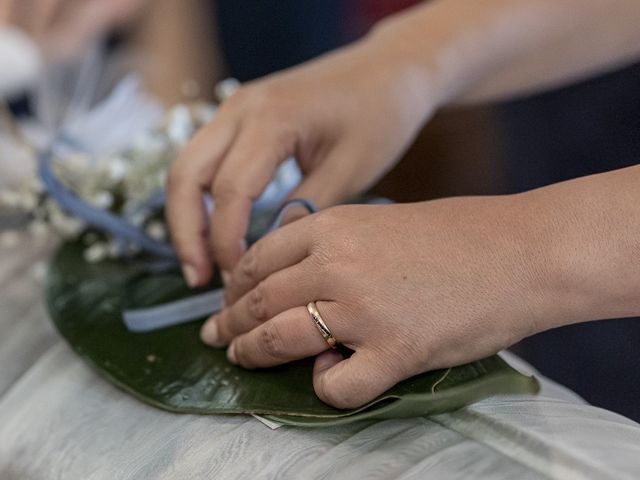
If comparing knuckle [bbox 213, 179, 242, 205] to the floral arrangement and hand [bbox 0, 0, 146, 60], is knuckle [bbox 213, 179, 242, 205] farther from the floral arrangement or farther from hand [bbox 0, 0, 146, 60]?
hand [bbox 0, 0, 146, 60]

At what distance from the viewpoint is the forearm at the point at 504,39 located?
82 cm

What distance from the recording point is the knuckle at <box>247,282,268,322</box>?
1.96 feet

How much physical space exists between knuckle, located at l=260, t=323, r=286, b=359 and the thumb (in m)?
0.04

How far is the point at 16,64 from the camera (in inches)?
40.7

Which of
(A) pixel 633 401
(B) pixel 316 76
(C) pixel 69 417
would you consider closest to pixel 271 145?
(B) pixel 316 76

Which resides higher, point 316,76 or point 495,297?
point 316,76

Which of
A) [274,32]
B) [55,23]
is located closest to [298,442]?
[55,23]

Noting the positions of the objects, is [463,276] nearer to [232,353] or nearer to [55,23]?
[232,353]

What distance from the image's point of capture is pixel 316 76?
0.78 meters

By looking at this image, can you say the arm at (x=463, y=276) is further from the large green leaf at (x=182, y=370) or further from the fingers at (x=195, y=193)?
the fingers at (x=195, y=193)

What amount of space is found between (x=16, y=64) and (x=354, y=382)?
2.38 ft

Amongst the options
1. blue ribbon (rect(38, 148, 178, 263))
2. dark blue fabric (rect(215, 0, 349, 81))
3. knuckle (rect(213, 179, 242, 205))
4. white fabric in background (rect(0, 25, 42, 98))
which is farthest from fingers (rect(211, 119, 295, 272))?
dark blue fabric (rect(215, 0, 349, 81))

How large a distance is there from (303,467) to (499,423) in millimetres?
132

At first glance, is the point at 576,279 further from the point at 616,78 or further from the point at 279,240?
the point at 616,78
